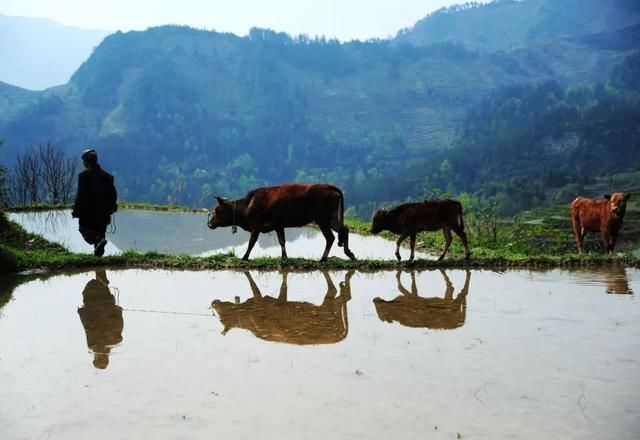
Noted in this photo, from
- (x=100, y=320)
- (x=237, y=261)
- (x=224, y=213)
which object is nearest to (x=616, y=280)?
(x=237, y=261)

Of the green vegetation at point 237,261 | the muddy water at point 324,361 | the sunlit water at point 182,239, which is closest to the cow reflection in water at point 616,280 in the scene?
the muddy water at point 324,361

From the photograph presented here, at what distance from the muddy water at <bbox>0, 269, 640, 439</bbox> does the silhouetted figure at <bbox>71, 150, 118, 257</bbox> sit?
118 inches

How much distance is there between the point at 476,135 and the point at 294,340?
6746 inches

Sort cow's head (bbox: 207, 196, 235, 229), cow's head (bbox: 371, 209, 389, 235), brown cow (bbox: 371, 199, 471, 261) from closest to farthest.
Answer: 1. brown cow (bbox: 371, 199, 471, 261)
2. cow's head (bbox: 371, 209, 389, 235)
3. cow's head (bbox: 207, 196, 235, 229)

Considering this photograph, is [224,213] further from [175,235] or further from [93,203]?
[175,235]

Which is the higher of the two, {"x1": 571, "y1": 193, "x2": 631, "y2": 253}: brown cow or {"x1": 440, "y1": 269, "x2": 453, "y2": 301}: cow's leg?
{"x1": 571, "y1": 193, "x2": 631, "y2": 253}: brown cow

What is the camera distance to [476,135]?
569 feet

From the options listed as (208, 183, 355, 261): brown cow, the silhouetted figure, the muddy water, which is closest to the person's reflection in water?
the muddy water

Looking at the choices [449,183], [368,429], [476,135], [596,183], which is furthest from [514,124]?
[368,429]

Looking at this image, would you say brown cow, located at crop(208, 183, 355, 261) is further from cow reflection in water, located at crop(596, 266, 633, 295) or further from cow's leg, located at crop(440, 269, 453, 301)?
cow reflection in water, located at crop(596, 266, 633, 295)

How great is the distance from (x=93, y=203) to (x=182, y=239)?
13.3 ft

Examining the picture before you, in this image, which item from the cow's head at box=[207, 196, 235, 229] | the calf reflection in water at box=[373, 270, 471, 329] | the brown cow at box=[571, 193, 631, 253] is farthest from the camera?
the cow's head at box=[207, 196, 235, 229]

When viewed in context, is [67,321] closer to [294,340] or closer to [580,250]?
[294,340]

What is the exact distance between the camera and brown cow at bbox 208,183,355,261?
1373 cm
